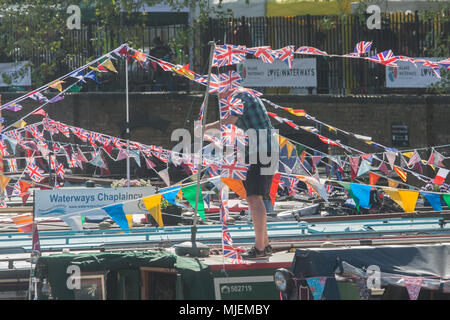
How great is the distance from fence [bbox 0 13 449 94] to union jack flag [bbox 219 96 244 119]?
39.2ft

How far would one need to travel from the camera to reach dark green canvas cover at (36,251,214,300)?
6520 millimetres

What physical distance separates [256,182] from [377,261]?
1.49 meters

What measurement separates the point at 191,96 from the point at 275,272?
42.2ft

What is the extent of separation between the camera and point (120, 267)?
673 cm

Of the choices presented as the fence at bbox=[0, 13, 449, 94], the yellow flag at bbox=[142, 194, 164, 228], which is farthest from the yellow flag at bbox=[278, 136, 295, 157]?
the fence at bbox=[0, 13, 449, 94]

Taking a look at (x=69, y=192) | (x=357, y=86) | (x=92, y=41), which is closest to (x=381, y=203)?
(x=69, y=192)

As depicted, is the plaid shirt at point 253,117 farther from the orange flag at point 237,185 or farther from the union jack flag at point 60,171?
the union jack flag at point 60,171

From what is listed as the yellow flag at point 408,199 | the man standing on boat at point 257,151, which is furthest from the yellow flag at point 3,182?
the yellow flag at point 408,199

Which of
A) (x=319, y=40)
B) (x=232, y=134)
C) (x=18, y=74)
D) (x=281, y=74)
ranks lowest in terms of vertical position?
(x=232, y=134)

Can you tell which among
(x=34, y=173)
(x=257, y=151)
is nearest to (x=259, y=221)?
(x=257, y=151)

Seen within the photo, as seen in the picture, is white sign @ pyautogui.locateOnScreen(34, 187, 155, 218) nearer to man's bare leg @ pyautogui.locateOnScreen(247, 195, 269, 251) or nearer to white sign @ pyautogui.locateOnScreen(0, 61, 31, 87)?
man's bare leg @ pyautogui.locateOnScreen(247, 195, 269, 251)

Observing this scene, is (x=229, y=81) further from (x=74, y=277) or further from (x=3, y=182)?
(x=3, y=182)

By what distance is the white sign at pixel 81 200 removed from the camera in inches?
318

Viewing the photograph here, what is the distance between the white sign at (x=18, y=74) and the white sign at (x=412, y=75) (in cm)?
905
